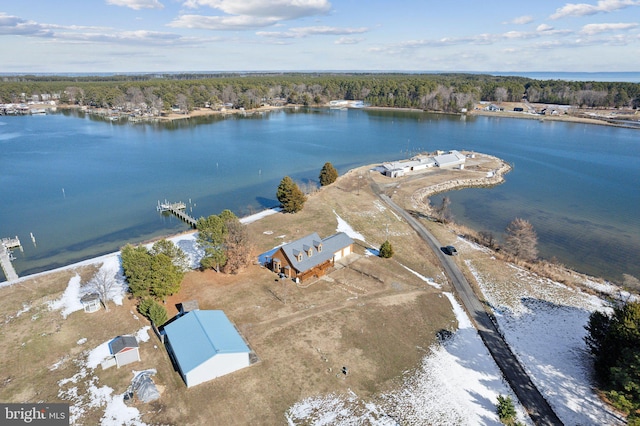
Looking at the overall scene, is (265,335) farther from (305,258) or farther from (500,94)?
(500,94)

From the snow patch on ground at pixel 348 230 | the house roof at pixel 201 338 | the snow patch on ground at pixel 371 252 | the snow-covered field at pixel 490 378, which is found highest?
the house roof at pixel 201 338

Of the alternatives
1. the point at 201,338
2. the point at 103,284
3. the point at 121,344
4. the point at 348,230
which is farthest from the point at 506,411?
the point at 103,284

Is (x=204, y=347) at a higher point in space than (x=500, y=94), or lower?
lower

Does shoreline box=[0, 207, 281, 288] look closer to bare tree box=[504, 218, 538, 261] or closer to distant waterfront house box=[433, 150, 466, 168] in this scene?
bare tree box=[504, 218, 538, 261]

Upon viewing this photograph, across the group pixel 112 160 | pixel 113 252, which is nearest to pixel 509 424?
pixel 113 252

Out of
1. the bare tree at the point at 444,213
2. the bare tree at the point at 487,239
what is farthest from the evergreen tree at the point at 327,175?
the bare tree at the point at 487,239

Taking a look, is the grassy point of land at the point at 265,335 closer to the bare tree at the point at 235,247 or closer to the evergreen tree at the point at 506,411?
the bare tree at the point at 235,247

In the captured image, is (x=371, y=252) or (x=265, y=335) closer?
(x=265, y=335)
